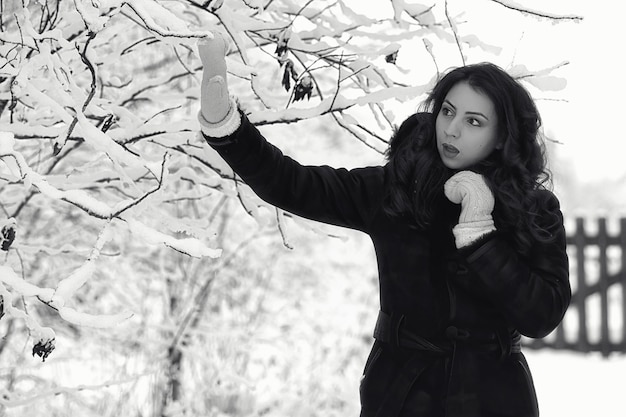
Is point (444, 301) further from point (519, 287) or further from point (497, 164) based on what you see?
point (497, 164)

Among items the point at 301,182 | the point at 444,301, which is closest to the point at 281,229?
the point at 301,182

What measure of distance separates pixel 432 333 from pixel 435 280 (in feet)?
0.41

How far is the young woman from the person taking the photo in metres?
1.72

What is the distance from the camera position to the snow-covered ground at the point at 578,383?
586 centimetres

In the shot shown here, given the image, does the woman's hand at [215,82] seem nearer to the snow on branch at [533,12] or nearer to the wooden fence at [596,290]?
the snow on branch at [533,12]

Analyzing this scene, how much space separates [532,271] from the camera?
5.86 feet

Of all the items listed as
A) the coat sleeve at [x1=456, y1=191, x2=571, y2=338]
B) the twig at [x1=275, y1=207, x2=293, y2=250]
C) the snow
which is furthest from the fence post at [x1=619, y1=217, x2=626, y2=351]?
the snow

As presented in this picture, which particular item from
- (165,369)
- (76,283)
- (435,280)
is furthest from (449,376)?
(165,369)

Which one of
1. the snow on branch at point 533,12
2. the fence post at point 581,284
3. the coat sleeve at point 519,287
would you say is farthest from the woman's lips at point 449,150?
the fence post at point 581,284

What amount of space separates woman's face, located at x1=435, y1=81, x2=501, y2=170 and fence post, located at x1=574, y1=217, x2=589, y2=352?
6226mm

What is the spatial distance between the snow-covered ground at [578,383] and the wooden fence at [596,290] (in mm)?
121

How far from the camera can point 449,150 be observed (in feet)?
6.09

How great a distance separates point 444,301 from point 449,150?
362 millimetres

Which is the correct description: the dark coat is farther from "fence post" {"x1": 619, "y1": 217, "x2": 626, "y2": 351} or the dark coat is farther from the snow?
"fence post" {"x1": 619, "y1": 217, "x2": 626, "y2": 351}
